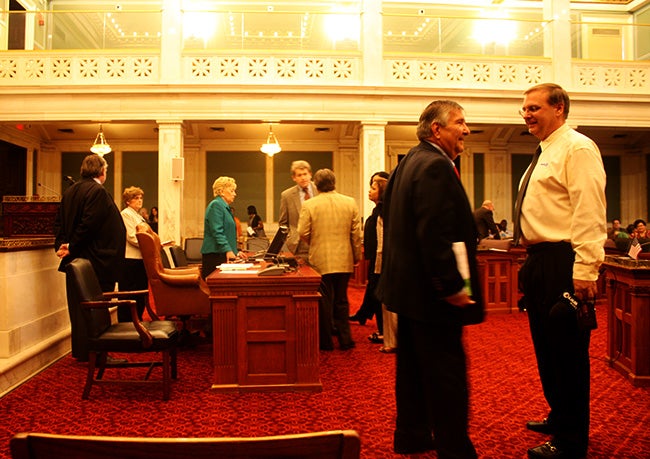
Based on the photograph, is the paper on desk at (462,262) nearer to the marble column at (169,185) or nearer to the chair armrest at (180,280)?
the chair armrest at (180,280)

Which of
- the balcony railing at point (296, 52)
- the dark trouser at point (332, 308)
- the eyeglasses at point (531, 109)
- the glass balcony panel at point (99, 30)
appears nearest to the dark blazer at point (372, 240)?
the dark trouser at point (332, 308)

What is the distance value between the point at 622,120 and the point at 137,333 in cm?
1095

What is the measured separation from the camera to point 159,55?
10.3m

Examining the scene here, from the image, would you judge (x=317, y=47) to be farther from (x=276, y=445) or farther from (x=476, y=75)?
(x=276, y=445)

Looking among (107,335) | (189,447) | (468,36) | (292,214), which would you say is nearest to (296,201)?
(292,214)

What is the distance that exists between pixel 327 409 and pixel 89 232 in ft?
7.50

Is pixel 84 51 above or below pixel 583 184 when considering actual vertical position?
above

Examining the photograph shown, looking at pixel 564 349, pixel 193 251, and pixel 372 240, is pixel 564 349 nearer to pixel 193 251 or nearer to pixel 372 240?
pixel 372 240

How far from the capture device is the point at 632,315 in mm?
3746

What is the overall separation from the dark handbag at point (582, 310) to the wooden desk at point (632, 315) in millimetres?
1687

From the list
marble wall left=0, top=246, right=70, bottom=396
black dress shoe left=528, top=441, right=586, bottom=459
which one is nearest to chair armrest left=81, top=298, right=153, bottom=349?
marble wall left=0, top=246, right=70, bottom=396

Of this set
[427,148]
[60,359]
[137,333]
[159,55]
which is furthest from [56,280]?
[159,55]

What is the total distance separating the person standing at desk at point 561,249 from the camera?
2277 mm

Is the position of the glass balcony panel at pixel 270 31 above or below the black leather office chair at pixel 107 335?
above
